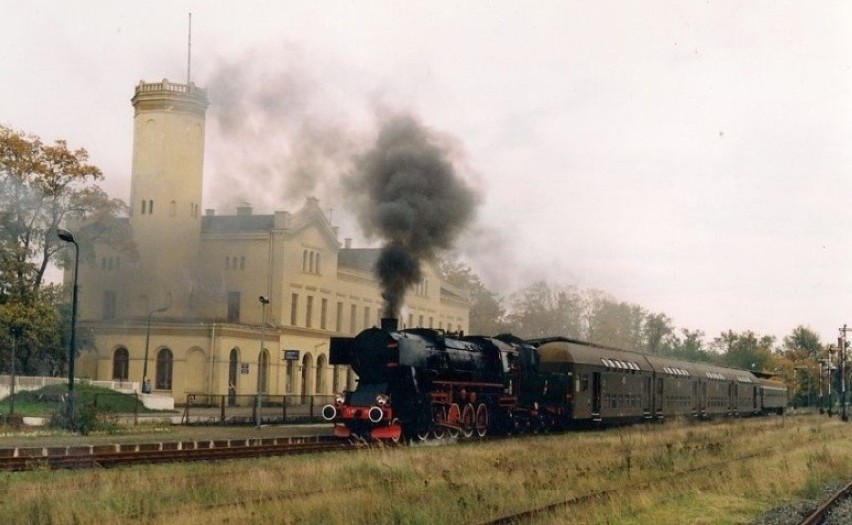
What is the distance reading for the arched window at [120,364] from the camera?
68812 mm

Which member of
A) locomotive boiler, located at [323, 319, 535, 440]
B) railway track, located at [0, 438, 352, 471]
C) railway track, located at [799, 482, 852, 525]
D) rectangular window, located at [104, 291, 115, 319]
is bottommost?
railway track, located at [0, 438, 352, 471]

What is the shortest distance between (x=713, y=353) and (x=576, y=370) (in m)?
125

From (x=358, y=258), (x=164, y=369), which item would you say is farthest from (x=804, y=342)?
(x=164, y=369)

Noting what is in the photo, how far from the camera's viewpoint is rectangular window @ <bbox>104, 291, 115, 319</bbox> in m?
72.3

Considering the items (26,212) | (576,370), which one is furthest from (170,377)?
(576,370)

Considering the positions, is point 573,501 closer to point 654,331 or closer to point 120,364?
point 120,364

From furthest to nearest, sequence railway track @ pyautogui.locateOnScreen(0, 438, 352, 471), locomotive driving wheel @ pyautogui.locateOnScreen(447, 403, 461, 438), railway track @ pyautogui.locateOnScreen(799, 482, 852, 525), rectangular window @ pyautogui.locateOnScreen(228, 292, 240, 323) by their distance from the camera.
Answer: rectangular window @ pyautogui.locateOnScreen(228, 292, 240, 323) → locomotive driving wheel @ pyautogui.locateOnScreen(447, 403, 461, 438) → railway track @ pyautogui.locateOnScreen(0, 438, 352, 471) → railway track @ pyautogui.locateOnScreen(799, 482, 852, 525)

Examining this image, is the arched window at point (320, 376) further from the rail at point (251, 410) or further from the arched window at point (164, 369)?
the arched window at point (164, 369)

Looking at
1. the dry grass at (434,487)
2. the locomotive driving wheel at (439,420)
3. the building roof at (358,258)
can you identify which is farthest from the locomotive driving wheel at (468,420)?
the building roof at (358,258)

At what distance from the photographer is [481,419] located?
31.5 metres

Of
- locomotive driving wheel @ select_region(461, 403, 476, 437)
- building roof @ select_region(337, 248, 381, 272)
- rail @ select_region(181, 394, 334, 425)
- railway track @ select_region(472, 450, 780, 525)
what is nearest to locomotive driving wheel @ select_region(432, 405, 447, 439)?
locomotive driving wheel @ select_region(461, 403, 476, 437)

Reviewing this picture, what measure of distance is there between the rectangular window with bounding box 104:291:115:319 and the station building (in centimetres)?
7

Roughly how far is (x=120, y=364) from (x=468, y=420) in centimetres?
4453

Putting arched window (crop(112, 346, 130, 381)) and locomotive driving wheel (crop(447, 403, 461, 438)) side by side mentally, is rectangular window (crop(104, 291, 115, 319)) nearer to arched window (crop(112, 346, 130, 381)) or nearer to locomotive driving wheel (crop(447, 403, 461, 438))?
arched window (crop(112, 346, 130, 381))
